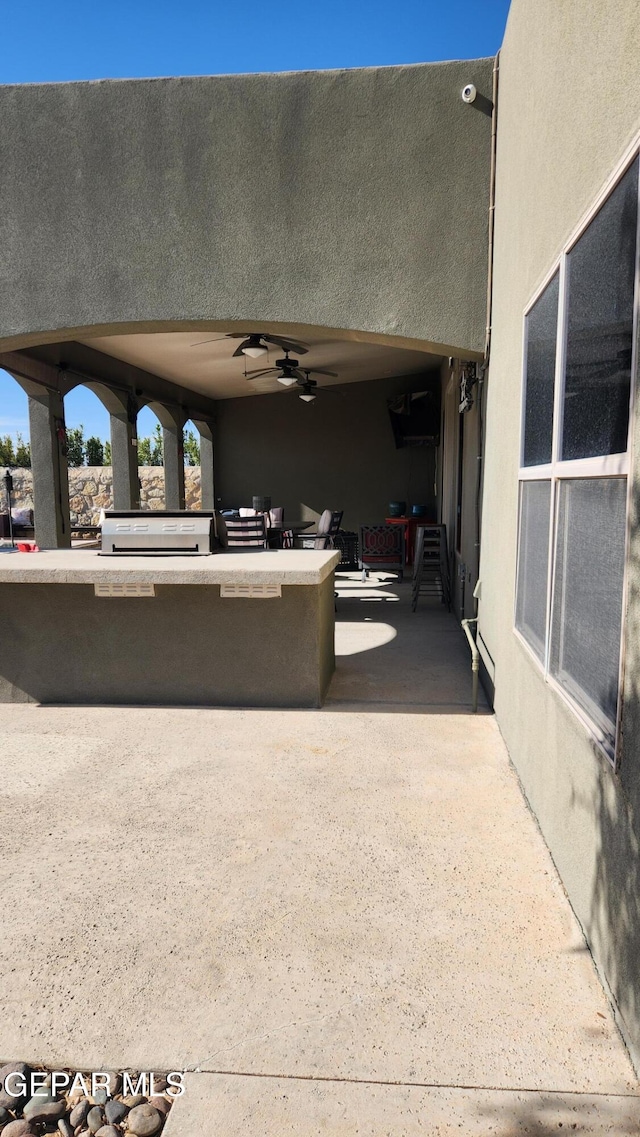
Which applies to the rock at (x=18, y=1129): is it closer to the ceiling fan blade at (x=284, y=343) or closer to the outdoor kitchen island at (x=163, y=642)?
the outdoor kitchen island at (x=163, y=642)

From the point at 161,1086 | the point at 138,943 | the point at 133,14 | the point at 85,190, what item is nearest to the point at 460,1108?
the point at 161,1086

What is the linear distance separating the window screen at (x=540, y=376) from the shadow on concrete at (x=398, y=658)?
183cm

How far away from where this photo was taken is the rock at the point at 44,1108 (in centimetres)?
151

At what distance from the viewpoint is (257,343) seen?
7.27m

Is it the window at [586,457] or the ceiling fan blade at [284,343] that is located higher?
the ceiling fan blade at [284,343]

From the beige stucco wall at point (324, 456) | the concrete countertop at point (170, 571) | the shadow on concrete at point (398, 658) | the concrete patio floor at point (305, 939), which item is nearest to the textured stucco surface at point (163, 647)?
the concrete countertop at point (170, 571)

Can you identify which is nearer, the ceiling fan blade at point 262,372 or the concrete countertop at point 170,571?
the concrete countertop at point 170,571

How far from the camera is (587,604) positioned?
209 centimetres

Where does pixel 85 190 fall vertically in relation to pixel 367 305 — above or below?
above

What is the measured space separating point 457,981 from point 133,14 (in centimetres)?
904

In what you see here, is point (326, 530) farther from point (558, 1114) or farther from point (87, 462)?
point (87, 462)

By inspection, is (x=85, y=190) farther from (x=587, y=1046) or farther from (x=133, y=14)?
(x=587, y=1046)

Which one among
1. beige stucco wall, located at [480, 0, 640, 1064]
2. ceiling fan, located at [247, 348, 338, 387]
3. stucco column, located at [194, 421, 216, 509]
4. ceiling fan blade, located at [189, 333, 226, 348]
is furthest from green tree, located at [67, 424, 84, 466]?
beige stucco wall, located at [480, 0, 640, 1064]

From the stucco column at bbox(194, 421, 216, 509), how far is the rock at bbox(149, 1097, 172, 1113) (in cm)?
1224
